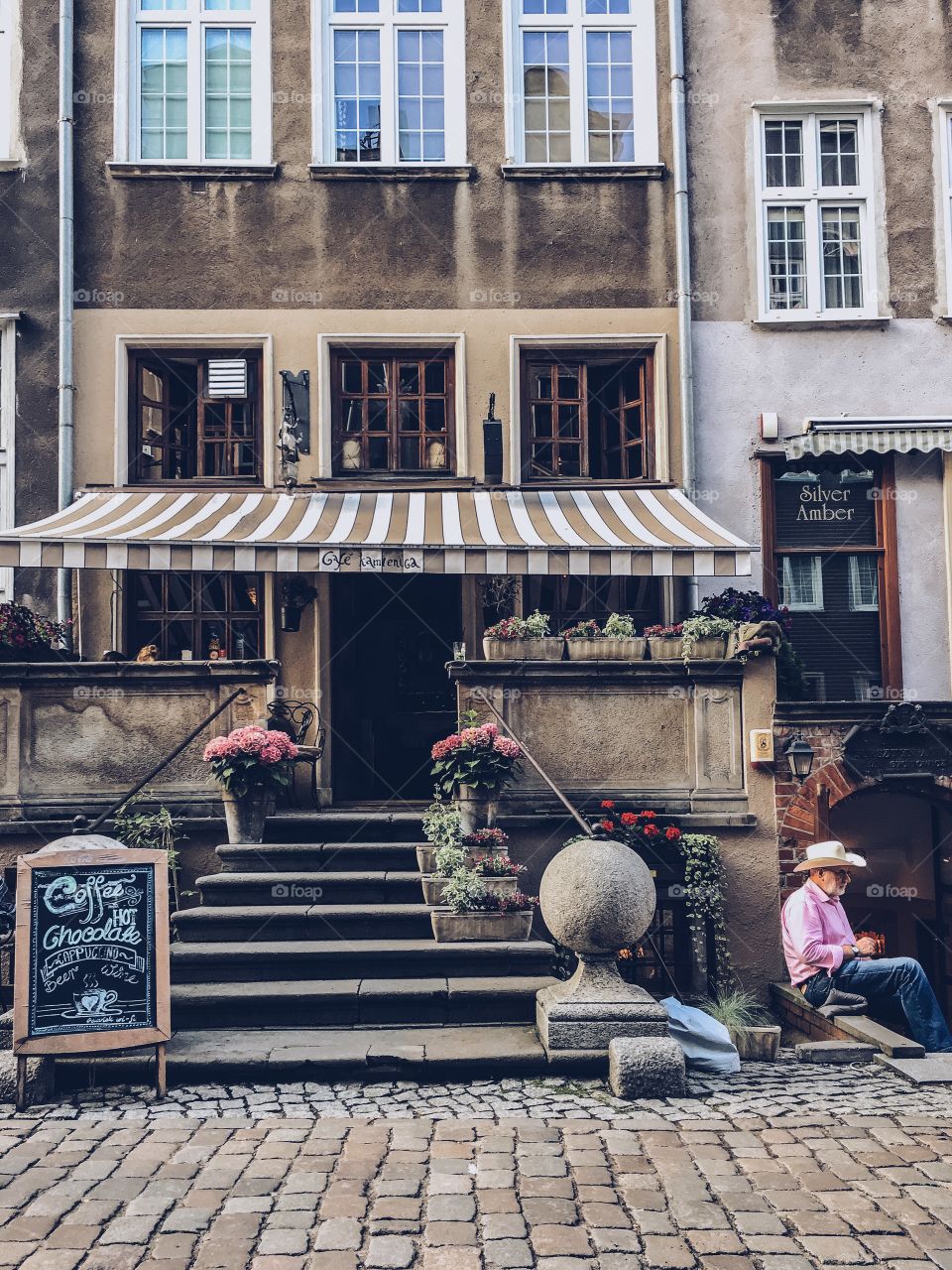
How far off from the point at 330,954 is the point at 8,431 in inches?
267

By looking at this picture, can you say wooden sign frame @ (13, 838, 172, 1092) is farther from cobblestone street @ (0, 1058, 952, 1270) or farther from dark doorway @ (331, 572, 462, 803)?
dark doorway @ (331, 572, 462, 803)

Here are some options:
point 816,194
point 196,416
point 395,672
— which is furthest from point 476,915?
point 816,194

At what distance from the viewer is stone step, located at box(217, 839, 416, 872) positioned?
1041 centimetres

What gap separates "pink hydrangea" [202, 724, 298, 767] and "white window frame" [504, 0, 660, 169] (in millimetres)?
6640

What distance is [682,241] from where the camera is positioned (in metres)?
13.2

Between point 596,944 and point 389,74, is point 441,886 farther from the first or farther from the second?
point 389,74

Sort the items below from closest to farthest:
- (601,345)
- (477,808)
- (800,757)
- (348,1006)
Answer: (348,1006) → (477,808) → (800,757) → (601,345)

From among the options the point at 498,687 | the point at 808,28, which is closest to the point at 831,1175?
the point at 498,687

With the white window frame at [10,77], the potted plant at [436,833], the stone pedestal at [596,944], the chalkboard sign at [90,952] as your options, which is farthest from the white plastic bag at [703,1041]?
the white window frame at [10,77]

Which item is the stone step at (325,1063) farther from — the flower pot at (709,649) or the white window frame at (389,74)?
the white window frame at (389,74)

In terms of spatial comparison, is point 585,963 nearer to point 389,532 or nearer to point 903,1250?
point 903,1250

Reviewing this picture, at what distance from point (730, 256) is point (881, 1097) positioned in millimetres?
8686

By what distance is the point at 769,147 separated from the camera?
13.6 m

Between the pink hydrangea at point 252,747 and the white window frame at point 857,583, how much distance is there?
6.04 m
